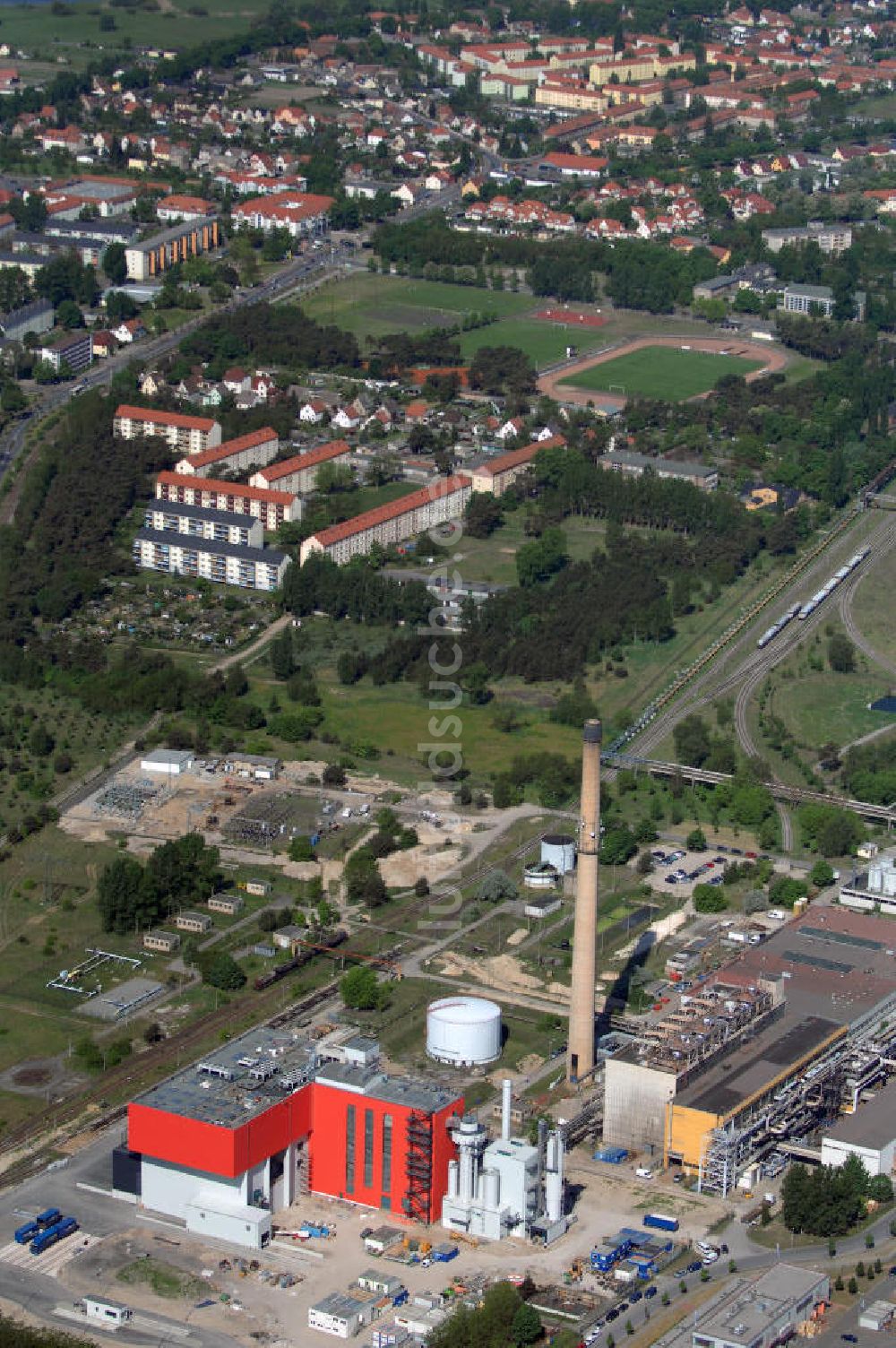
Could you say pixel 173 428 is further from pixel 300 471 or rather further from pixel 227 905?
pixel 227 905


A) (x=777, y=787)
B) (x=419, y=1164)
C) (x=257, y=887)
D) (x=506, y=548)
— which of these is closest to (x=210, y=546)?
(x=506, y=548)

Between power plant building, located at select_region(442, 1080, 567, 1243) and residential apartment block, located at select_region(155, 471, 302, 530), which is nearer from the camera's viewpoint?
power plant building, located at select_region(442, 1080, 567, 1243)

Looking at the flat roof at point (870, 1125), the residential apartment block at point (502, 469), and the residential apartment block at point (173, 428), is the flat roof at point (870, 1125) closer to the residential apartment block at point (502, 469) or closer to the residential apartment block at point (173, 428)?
the residential apartment block at point (502, 469)

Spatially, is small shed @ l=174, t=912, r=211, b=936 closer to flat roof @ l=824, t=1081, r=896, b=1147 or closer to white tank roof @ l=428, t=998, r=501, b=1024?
white tank roof @ l=428, t=998, r=501, b=1024

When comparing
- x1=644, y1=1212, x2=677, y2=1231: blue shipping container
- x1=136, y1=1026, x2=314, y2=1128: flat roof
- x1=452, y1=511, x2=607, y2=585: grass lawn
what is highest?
x1=136, y1=1026, x2=314, y2=1128: flat roof

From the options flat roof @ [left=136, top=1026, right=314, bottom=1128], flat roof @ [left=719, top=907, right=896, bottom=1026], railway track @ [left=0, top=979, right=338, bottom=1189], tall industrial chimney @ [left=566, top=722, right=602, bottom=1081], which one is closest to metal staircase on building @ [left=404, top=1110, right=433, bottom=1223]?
flat roof @ [left=136, top=1026, right=314, bottom=1128]

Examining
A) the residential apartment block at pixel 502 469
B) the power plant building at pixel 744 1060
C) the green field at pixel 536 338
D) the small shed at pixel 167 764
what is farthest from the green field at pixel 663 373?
the power plant building at pixel 744 1060
